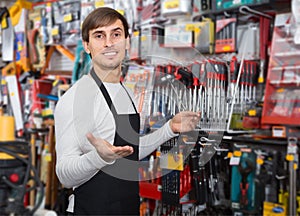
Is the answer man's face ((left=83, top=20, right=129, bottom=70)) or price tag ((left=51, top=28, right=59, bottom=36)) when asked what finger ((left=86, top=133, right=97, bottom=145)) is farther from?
price tag ((left=51, top=28, right=59, bottom=36))

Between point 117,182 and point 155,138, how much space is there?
25cm

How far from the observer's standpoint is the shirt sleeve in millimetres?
1337

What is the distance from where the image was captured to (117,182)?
3.88 feet

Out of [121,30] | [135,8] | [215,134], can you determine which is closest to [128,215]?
[215,134]

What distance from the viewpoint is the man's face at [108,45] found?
1188 mm

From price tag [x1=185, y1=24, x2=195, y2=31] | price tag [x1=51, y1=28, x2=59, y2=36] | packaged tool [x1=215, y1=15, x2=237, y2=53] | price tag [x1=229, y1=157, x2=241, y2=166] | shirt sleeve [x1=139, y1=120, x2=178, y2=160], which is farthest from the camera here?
price tag [x1=51, y1=28, x2=59, y2=36]

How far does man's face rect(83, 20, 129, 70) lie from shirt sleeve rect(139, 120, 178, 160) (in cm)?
28

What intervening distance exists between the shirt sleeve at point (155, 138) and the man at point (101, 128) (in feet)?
0.21

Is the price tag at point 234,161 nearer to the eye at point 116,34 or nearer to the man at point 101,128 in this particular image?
the man at point 101,128

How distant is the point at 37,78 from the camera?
439cm

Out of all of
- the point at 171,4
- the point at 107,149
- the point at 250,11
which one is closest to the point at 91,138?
the point at 107,149

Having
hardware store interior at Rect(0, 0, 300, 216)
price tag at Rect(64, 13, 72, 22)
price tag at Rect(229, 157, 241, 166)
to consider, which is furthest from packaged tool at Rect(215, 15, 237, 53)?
price tag at Rect(64, 13, 72, 22)

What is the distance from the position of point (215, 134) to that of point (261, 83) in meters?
1.46

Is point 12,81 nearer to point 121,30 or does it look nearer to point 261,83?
point 261,83
